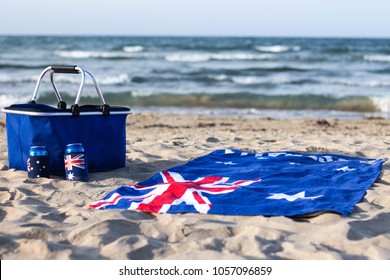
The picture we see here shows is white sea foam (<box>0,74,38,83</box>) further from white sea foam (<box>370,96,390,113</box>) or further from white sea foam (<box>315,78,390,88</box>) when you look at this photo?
white sea foam (<box>370,96,390,113</box>)

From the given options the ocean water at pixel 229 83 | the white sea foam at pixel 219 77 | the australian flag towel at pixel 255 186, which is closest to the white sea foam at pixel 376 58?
the ocean water at pixel 229 83

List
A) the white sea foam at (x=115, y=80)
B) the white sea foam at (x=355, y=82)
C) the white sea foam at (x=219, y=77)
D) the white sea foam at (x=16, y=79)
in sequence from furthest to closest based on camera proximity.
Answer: the white sea foam at (x=219, y=77)
the white sea foam at (x=115, y=80)
the white sea foam at (x=16, y=79)
the white sea foam at (x=355, y=82)

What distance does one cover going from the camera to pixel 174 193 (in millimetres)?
3799

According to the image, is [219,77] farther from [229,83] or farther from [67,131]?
[67,131]

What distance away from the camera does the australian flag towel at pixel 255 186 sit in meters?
3.53

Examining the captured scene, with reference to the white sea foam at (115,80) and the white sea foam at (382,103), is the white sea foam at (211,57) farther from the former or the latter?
the white sea foam at (382,103)

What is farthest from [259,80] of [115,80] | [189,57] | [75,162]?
[75,162]

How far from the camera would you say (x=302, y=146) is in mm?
5836

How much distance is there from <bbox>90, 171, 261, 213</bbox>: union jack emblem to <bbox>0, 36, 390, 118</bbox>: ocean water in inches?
252

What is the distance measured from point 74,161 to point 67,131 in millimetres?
264

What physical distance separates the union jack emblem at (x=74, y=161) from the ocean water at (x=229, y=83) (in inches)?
258

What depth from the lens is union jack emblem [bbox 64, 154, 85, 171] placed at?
423 centimetres

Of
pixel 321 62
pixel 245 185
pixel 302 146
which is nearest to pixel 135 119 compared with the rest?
pixel 302 146

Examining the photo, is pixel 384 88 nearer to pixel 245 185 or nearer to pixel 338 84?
pixel 338 84
